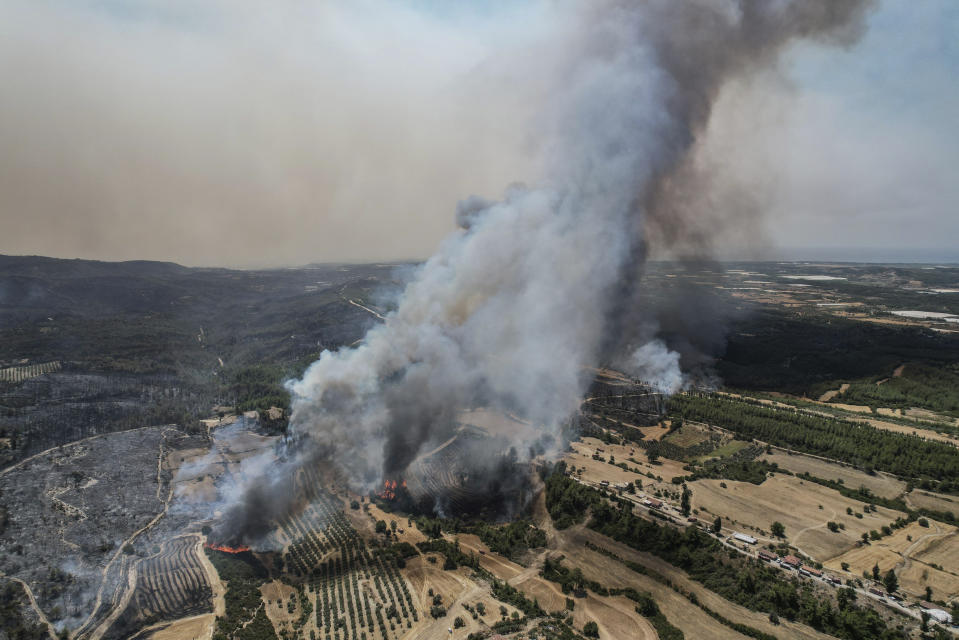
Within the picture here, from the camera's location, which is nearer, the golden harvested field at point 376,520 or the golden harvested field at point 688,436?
the golden harvested field at point 376,520

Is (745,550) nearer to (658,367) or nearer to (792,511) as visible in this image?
(792,511)

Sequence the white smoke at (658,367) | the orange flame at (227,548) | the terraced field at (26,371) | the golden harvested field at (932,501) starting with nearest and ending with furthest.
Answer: the orange flame at (227,548)
the golden harvested field at (932,501)
the terraced field at (26,371)
the white smoke at (658,367)

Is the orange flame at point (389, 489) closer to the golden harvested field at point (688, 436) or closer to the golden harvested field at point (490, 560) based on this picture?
the golden harvested field at point (490, 560)

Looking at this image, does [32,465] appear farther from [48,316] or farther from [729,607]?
[48,316]

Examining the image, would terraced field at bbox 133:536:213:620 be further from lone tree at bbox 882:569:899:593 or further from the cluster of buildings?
lone tree at bbox 882:569:899:593

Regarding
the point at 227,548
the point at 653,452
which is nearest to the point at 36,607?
the point at 227,548

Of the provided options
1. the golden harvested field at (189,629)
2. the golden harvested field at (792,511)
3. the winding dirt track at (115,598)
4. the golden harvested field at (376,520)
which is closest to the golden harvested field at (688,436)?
the golden harvested field at (792,511)
